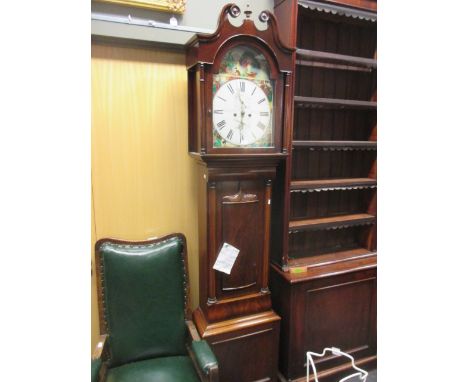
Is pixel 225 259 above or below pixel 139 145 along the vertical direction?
below

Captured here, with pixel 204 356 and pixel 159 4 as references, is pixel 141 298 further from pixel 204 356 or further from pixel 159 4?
pixel 159 4

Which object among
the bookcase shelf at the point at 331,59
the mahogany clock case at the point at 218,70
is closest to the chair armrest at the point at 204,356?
the mahogany clock case at the point at 218,70

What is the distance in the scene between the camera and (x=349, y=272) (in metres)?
1.87

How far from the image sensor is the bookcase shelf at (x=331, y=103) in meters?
1.72

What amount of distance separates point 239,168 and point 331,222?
759 mm

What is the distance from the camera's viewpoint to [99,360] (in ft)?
4.56

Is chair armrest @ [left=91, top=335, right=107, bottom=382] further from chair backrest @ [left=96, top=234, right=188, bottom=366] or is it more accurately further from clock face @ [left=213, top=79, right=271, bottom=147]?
clock face @ [left=213, top=79, right=271, bottom=147]

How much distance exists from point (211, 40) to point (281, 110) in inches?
18.5

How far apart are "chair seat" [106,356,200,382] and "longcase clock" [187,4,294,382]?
0.17 meters

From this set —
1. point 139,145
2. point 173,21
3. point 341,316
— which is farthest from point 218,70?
point 341,316

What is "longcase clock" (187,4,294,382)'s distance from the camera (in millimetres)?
1428

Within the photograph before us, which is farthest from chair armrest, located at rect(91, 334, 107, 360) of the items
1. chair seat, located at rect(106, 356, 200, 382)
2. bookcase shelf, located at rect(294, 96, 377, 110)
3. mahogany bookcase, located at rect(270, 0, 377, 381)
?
bookcase shelf, located at rect(294, 96, 377, 110)

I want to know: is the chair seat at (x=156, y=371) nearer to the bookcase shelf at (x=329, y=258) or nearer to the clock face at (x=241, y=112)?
the bookcase shelf at (x=329, y=258)
